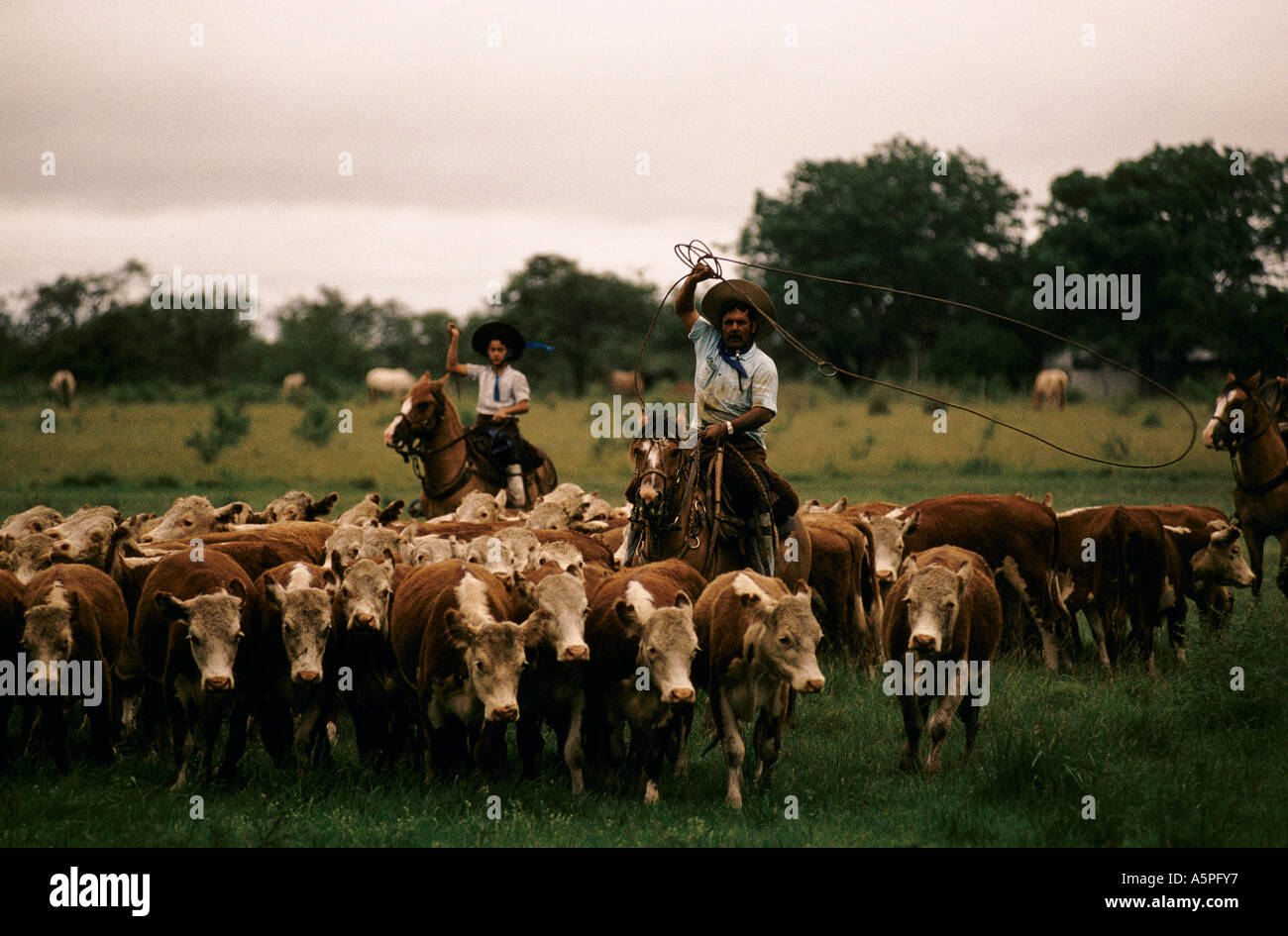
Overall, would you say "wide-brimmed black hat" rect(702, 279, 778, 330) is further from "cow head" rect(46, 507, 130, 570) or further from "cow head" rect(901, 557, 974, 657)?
"cow head" rect(46, 507, 130, 570)

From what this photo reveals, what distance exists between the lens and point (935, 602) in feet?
25.6

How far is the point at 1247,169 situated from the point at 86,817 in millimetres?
43292

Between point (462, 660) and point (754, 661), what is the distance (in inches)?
64.9

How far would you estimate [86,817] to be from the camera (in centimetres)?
693

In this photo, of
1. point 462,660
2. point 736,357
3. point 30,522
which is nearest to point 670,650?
point 462,660

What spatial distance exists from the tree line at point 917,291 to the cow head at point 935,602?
31.2 meters

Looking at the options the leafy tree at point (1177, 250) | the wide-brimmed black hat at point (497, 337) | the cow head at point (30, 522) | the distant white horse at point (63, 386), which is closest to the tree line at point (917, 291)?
the leafy tree at point (1177, 250)

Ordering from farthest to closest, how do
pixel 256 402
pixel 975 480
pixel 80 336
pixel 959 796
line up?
pixel 80 336 → pixel 256 402 → pixel 975 480 → pixel 959 796

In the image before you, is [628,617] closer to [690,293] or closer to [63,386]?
[690,293]

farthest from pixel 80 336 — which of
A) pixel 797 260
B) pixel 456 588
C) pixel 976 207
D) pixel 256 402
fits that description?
pixel 456 588

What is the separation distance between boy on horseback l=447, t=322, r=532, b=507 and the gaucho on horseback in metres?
5.43

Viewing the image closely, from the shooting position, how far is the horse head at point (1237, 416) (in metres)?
12.8

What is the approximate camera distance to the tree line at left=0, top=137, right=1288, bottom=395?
42.8 metres

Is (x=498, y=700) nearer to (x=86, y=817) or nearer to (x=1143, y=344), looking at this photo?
(x=86, y=817)
